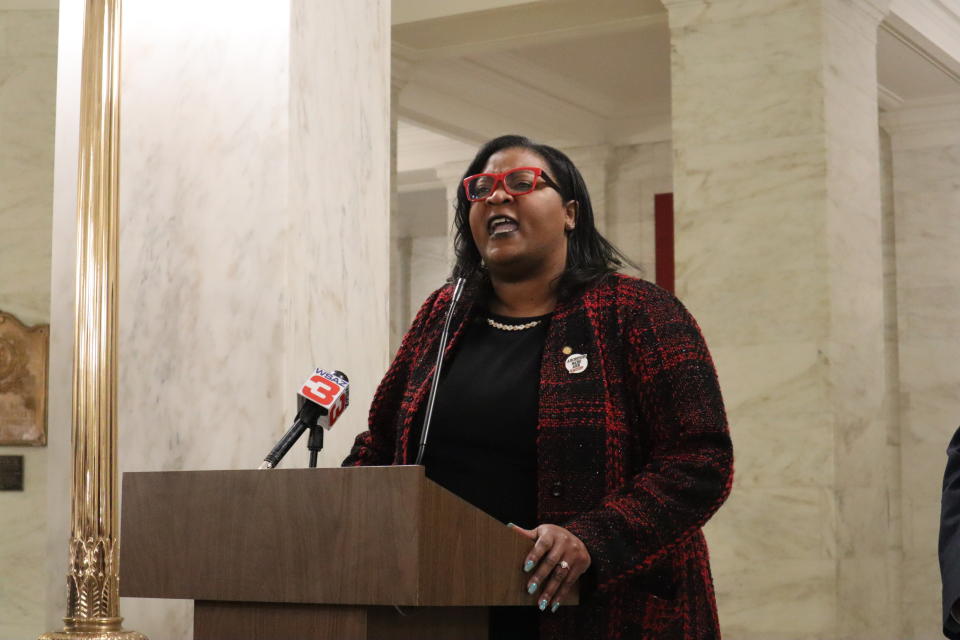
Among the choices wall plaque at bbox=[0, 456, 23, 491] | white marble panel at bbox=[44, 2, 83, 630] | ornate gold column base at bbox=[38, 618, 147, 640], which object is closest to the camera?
ornate gold column base at bbox=[38, 618, 147, 640]

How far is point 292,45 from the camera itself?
3.82 meters

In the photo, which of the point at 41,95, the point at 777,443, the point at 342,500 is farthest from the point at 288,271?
the point at 777,443

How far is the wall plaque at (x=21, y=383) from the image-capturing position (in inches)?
200

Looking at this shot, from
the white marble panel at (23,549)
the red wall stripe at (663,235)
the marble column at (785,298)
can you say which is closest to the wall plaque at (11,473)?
the white marble panel at (23,549)

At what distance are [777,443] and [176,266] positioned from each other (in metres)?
4.34

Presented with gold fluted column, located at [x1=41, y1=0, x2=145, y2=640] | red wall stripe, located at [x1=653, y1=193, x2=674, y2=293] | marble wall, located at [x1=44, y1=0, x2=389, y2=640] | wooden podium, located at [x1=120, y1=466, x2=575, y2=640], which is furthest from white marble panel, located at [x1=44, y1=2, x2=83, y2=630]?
red wall stripe, located at [x1=653, y1=193, x2=674, y2=293]

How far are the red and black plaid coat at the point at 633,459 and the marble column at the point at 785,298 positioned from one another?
4.85 metres

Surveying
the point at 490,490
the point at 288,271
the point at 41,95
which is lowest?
the point at 490,490

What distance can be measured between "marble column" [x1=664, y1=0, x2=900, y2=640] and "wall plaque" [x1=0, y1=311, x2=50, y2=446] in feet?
12.5

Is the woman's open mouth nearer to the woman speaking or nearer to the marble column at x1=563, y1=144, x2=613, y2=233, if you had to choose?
the woman speaking

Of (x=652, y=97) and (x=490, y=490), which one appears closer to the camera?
(x=490, y=490)

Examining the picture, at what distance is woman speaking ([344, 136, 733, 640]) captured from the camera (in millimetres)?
2443

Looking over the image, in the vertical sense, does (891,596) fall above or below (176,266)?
below

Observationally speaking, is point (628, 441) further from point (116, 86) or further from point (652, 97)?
point (652, 97)
